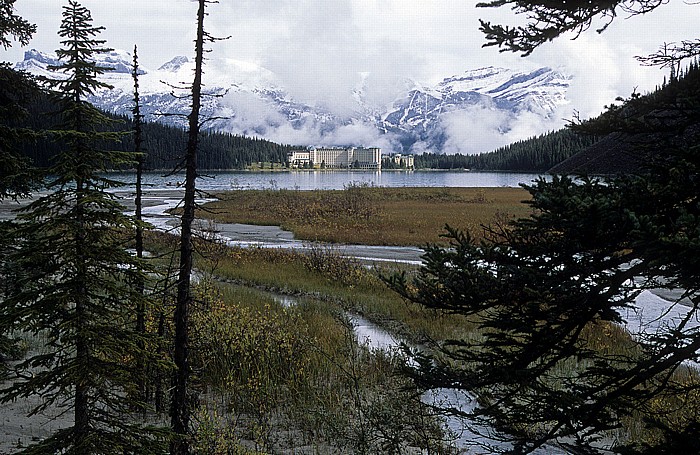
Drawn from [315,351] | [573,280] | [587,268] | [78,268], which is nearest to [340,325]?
[315,351]

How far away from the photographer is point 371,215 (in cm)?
4784

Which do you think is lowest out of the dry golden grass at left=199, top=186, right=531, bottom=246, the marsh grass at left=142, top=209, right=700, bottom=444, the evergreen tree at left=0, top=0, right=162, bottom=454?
the marsh grass at left=142, top=209, right=700, bottom=444

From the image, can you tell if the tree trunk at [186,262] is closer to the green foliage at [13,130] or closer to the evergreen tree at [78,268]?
the evergreen tree at [78,268]

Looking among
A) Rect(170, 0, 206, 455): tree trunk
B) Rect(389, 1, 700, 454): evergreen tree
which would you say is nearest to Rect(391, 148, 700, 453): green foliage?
Rect(389, 1, 700, 454): evergreen tree

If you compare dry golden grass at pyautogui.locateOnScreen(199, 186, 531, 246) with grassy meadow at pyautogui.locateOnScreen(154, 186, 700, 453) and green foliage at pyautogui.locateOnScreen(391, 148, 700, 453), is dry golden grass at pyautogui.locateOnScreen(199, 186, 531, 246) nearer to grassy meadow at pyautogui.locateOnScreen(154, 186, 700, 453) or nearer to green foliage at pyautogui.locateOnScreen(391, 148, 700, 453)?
grassy meadow at pyautogui.locateOnScreen(154, 186, 700, 453)

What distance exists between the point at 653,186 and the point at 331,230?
36.7m

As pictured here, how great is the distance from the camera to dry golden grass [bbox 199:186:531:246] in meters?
37.6

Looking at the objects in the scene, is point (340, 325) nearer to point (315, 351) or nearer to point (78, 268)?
point (315, 351)

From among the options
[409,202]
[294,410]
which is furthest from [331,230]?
[294,410]

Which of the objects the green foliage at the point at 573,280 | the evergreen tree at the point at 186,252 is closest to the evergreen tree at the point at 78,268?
the evergreen tree at the point at 186,252

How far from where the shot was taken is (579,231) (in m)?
4.12

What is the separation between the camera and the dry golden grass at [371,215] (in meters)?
37.6

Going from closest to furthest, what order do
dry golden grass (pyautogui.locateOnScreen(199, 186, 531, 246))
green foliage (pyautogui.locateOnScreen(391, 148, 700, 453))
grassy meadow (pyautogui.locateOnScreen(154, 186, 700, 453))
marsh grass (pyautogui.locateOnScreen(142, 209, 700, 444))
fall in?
green foliage (pyautogui.locateOnScreen(391, 148, 700, 453))
grassy meadow (pyautogui.locateOnScreen(154, 186, 700, 453))
marsh grass (pyautogui.locateOnScreen(142, 209, 700, 444))
dry golden grass (pyautogui.locateOnScreen(199, 186, 531, 246))

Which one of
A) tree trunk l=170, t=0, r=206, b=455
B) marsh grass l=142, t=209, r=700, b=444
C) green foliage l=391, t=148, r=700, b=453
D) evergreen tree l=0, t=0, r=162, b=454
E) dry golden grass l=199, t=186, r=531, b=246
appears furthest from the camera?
dry golden grass l=199, t=186, r=531, b=246
